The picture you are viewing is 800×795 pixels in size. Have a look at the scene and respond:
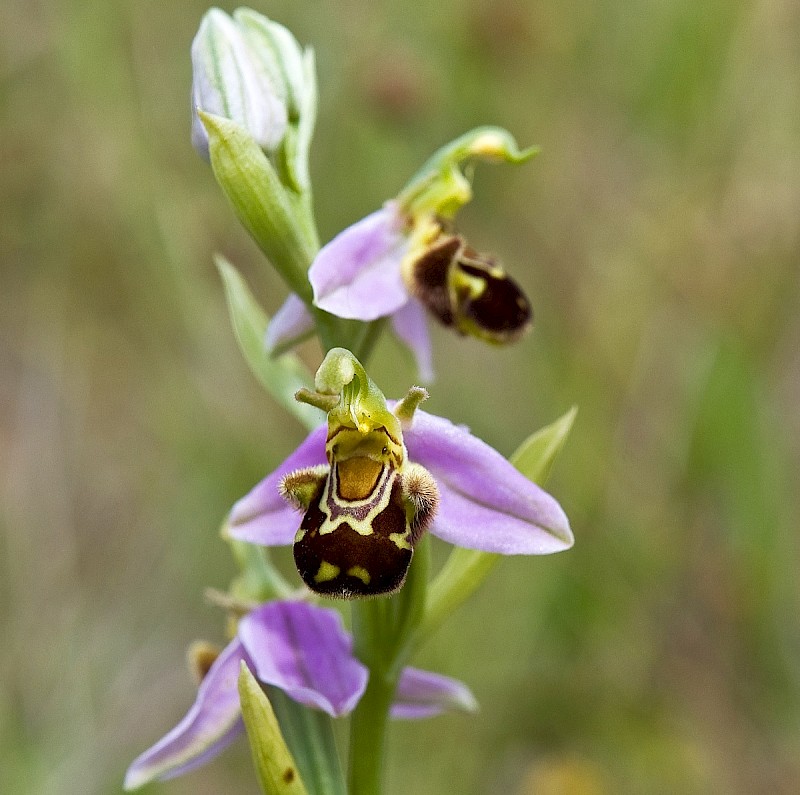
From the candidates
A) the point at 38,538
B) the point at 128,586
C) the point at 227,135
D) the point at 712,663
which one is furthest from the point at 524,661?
the point at 227,135

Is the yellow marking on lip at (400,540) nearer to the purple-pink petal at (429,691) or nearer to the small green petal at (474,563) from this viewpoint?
the small green petal at (474,563)

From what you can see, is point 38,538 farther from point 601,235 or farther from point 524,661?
point 601,235

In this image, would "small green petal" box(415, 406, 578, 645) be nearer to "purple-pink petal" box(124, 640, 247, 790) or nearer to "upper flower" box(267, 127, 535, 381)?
"upper flower" box(267, 127, 535, 381)

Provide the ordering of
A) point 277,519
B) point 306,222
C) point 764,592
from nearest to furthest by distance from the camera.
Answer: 1. point 277,519
2. point 306,222
3. point 764,592

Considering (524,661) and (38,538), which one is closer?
(524,661)

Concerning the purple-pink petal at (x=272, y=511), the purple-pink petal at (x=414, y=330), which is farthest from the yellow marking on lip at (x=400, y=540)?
the purple-pink petal at (x=414, y=330)

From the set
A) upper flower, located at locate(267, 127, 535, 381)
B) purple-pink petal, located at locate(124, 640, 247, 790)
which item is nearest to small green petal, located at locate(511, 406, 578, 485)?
upper flower, located at locate(267, 127, 535, 381)
